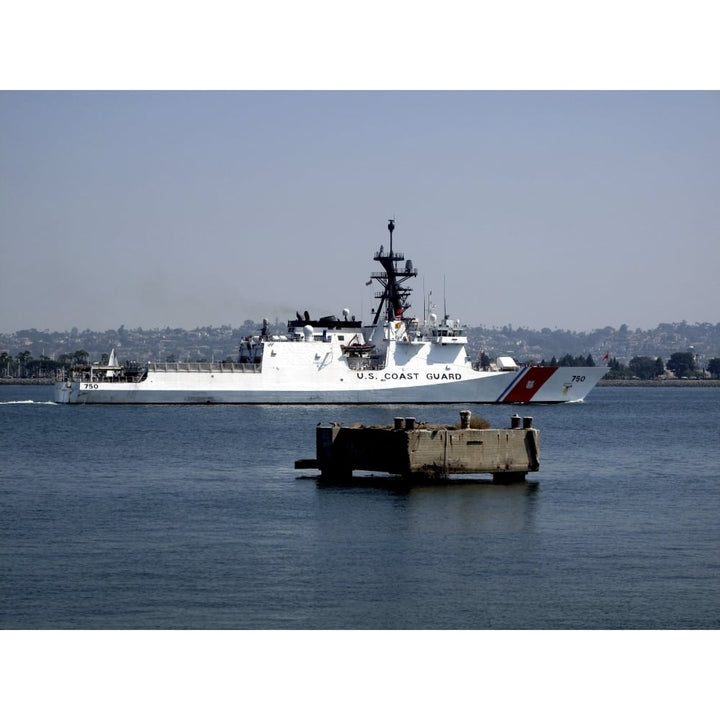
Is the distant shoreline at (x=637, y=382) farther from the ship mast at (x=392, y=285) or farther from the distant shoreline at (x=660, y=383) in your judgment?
the ship mast at (x=392, y=285)

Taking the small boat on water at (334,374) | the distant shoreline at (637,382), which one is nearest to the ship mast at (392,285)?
the small boat on water at (334,374)

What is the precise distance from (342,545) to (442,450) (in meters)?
5.28

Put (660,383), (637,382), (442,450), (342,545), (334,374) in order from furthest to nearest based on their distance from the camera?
(637,382)
(660,383)
(334,374)
(442,450)
(342,545)

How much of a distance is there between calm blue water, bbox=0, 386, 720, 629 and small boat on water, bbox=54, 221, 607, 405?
17887mm

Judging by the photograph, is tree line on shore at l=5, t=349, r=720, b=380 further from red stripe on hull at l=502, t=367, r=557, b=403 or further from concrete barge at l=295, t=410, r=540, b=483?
concrete barge at l=295, t=410, r=540, b=483

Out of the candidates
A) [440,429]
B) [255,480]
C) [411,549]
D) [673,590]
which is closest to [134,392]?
[255,480]

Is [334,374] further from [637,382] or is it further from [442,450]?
[637,382]

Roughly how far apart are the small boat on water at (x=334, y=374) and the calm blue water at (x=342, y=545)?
17.9m

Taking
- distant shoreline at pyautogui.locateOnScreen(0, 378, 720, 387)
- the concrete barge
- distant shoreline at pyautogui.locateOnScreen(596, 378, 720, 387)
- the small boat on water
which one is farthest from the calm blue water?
distant shoreline at pyautogui.locateOnScreen(596, 378, 720, 387)

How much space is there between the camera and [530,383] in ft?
163

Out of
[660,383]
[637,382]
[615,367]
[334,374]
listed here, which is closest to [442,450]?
[334,374]

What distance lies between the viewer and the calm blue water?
12.2m

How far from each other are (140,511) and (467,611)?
821cm

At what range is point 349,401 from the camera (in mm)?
47688
